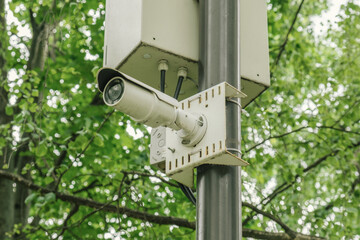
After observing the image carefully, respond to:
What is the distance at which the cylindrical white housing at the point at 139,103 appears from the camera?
1999 millimetres

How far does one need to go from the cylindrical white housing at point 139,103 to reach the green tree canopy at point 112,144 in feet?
10.7

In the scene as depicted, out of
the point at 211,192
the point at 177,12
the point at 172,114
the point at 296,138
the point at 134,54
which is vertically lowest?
the point at 211,192

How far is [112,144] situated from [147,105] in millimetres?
4920

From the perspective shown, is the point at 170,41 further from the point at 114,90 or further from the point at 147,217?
the point at 147,217

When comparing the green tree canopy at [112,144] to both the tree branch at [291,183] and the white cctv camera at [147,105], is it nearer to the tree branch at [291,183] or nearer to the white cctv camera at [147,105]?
the tree branch at [291,183]

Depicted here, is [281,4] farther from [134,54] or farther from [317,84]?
[134,54]

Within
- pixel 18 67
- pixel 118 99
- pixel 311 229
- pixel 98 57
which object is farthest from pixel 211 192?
pixel 18 67

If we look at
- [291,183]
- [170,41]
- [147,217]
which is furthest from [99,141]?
[170,41]

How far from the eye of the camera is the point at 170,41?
8.12 ft

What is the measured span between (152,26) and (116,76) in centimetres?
47

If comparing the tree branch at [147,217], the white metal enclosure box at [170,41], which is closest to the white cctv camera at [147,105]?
the white metal enclosure box at [170,41]

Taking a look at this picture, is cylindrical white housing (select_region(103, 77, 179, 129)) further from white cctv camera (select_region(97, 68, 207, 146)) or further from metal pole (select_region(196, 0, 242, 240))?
metal pole (select_region(196, 0, 242, 240))

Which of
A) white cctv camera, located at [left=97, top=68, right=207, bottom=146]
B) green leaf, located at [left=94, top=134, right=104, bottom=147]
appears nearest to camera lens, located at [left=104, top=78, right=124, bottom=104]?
white cctv camera, located at [left=97, top=68, right=207, bottom=146]

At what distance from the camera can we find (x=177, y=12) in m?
2.56
